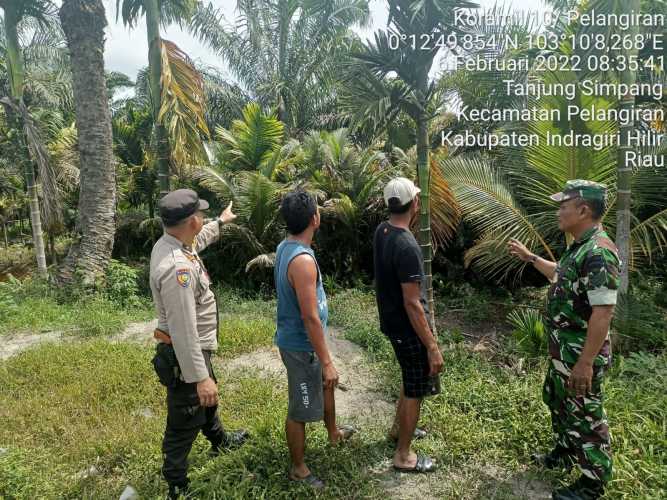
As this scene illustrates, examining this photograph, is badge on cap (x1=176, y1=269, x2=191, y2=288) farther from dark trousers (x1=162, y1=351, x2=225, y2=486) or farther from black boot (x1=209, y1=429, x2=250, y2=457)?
black boot (x1=209, y1=429, x2=250, y2=457)

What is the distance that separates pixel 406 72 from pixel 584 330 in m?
2.61

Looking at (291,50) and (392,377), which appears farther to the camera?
(291,50)

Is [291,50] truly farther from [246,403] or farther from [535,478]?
[535,478]

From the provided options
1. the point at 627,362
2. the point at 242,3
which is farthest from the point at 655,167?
the point at 242,3

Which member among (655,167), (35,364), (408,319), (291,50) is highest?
(291,50)

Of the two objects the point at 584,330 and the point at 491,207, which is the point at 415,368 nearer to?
the point at 584,330

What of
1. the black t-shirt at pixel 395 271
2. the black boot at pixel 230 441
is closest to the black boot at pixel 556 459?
the black t-shirt at pixel 395 271

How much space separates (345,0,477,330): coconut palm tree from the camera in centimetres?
392

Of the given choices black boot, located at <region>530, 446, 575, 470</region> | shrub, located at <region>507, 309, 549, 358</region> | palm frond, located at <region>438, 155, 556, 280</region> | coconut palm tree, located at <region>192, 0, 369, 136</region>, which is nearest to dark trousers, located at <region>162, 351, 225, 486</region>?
black boot, located at <region>530, 446, 575, 470</region>

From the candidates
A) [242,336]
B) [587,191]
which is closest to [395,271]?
[587,191]

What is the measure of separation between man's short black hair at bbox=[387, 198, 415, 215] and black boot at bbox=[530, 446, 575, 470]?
1.71 meters

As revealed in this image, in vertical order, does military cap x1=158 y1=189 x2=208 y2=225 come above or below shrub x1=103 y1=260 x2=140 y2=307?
above

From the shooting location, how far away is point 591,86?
4.95 m

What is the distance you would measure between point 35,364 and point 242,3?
48.6 ft
